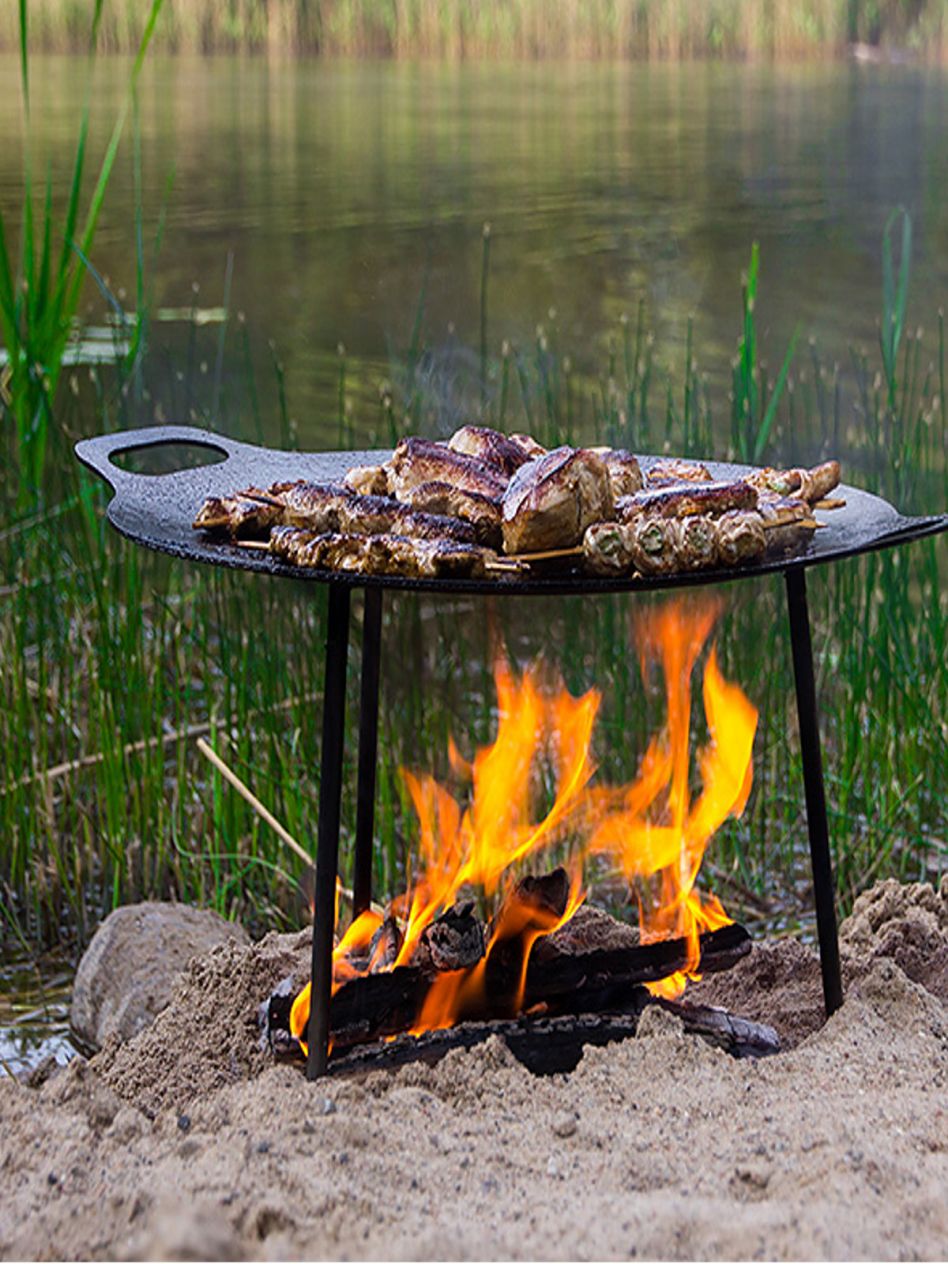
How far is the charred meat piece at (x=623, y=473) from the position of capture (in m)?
1.67

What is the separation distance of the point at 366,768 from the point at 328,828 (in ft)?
1.20

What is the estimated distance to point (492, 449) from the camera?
5.65ft

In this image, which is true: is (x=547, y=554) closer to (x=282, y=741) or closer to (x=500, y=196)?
(x=282, y=741)

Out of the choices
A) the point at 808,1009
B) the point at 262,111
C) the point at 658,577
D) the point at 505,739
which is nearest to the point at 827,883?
the point at 808,1009

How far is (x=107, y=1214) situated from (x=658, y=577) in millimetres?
699

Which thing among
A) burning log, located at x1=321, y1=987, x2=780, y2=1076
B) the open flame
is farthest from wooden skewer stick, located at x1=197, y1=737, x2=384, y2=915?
burning log, located at x1=321, y1=987, x2=780, y2=1076

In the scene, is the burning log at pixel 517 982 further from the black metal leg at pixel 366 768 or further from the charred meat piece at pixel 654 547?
the charred meat piece at pixel 654 547

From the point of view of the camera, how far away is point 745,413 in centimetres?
244

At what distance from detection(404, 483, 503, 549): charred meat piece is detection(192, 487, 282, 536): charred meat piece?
136 millimetres

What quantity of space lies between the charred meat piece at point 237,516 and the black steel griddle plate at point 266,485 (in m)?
0.02

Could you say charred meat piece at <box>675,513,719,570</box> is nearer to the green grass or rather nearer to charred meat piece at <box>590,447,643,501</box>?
charred meat piece at <box>590,447,643,501</box>

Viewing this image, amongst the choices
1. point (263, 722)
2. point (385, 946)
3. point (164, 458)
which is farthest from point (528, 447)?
point (164, 458)

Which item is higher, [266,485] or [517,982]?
[266,485]

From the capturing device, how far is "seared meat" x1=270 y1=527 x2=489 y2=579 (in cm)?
143
